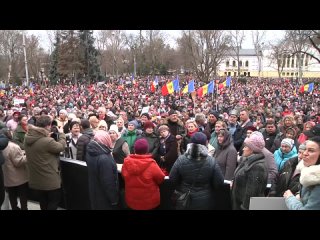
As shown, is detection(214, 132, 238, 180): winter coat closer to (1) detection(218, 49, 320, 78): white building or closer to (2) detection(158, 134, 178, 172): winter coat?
(2) detection(158, 134, 178, 172): winter coat

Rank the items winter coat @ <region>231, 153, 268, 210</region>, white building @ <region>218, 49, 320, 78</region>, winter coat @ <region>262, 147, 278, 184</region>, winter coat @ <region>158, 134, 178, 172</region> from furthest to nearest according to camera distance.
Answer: white building @ <region>218, 49, 320, 78</region> < winter coat @ <region>158, 134, 178, 172</region> < winter coat @ <region>262, 147, 278, 184</region> < winter coat @ <region>231, 153, 268, 210</region>

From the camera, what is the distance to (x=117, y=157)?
508 centimetres

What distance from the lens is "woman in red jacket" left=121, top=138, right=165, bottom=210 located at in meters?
3.68

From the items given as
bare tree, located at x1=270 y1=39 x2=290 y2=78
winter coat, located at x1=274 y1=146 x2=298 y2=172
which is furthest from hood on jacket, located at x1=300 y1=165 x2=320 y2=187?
bare tree, located at x1=270 y1=39 x2=290 y2=78

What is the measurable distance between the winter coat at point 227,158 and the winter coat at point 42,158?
2.29 meters

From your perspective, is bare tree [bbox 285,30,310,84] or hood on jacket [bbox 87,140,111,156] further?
bare tree [bbox 285,30,310,84]

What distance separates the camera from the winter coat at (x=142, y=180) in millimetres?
3686

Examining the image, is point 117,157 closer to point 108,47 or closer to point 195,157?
point 195,157

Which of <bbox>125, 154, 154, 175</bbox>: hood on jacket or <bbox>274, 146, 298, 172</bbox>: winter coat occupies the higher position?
<bbox>125, 154, 154, 175</bbox>: hood on jacket

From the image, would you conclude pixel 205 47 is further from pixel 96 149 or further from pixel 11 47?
pixel 11 47

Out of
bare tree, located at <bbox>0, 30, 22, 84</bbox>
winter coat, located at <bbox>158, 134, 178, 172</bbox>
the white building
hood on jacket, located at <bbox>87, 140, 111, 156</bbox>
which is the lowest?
winter coat, located at <bbox>158, 134, 178, 172</bbox>

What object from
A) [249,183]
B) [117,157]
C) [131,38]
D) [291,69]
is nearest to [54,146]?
[117,157]

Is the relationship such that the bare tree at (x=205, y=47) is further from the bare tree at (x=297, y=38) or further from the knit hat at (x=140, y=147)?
the knit hat at (x=140, y=147)

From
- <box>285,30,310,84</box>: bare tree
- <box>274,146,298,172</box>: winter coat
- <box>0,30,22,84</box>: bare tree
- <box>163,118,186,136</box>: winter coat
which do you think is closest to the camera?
<box>274,146,298,172</box>: winter coat
